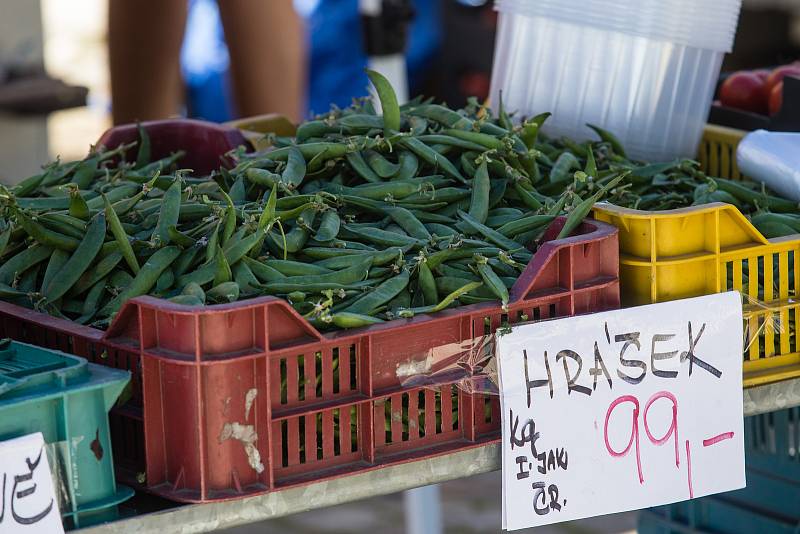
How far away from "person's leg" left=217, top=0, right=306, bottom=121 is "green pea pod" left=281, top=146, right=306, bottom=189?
1.63 metres

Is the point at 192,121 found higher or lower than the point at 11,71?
higher

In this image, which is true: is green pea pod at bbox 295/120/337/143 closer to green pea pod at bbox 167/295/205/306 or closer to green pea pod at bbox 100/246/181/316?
green pea pod at bbox 100/246/181/316

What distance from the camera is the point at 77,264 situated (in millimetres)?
1509

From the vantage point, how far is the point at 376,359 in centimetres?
134

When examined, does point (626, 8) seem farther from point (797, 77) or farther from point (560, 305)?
point (560, 305)

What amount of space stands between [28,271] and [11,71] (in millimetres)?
3253

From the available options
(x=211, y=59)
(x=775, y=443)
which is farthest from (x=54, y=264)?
(x=211, y=59)

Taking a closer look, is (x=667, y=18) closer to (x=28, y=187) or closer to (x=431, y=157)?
(x=431, y=157)

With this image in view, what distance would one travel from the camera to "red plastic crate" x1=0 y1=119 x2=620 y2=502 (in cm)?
124

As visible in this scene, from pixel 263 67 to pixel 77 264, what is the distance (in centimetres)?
190

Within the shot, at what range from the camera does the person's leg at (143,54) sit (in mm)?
3273

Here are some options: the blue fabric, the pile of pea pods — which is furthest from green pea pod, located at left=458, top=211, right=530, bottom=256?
the blue fabric

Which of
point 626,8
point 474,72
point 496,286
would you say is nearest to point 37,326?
point 496,286

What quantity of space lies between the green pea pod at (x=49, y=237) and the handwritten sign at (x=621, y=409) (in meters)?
0.58
